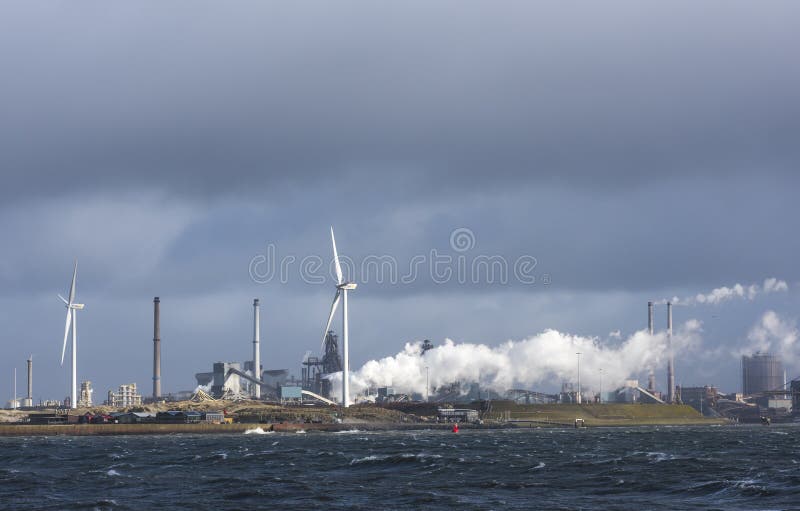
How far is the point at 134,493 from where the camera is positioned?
321 ft

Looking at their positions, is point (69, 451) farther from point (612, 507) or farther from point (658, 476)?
point (612, 507)

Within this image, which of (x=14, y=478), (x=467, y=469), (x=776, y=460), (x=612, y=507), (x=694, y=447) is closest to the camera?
(x=612, y=507)

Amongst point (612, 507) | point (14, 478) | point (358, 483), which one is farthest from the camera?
point (14, 478)

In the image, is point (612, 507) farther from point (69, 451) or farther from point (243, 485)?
point (69, 451)

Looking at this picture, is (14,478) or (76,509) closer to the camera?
(76,509)

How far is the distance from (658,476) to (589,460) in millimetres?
27178

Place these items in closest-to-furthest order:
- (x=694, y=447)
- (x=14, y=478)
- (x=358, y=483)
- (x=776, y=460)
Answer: (x=358, y=483) → (x=14, y=478) → (x=776, y=460) → (x=694, y=447)

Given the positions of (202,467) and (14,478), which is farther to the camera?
(202,467)

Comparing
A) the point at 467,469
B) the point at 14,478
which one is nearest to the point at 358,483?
the point at 467,469

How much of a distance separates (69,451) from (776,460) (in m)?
107

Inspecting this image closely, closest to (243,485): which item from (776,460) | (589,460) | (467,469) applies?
(467,469)

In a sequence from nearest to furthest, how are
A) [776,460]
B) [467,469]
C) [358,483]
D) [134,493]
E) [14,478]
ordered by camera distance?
[134,493] → [358,483] → [14,478] → [467,469] → [776,460]

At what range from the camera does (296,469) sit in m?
125

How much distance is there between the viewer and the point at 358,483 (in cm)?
10625
